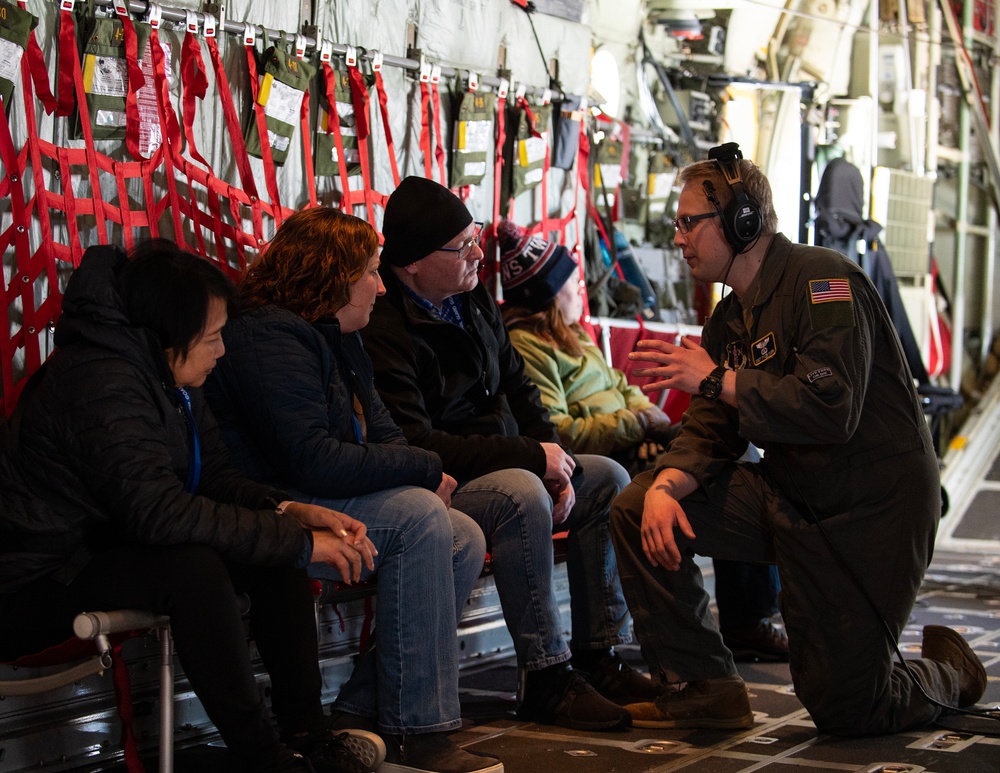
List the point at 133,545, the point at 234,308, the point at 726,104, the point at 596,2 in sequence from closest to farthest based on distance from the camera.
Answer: the point at 133,545, the point at 234,308, the point at 596,2, the point at 726,104

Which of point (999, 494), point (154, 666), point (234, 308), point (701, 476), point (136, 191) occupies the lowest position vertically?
point (999, 494)

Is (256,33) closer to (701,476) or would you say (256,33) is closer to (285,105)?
(285,105)

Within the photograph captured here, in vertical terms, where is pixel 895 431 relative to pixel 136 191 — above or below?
below

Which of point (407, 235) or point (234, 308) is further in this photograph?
point (407, 235)

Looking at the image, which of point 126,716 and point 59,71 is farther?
point 59,71

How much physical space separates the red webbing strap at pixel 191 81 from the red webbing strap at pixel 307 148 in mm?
400

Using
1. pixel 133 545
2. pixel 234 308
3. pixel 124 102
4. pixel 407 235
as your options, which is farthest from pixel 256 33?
pixel 133 545

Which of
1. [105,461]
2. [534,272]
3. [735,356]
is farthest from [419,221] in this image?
[105,461]

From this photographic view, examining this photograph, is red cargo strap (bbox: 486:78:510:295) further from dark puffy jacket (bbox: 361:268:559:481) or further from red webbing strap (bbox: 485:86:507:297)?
dark puffy jacket (bbox: 361:268:559:481)

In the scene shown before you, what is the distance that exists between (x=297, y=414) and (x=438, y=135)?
176 centimetres

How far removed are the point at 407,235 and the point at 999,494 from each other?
4.62 m

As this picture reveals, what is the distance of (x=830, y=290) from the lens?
8.88 feet

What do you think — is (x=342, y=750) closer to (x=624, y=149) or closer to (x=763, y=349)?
(x=763, y=349)

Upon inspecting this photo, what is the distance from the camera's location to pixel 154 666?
273 centimetres
